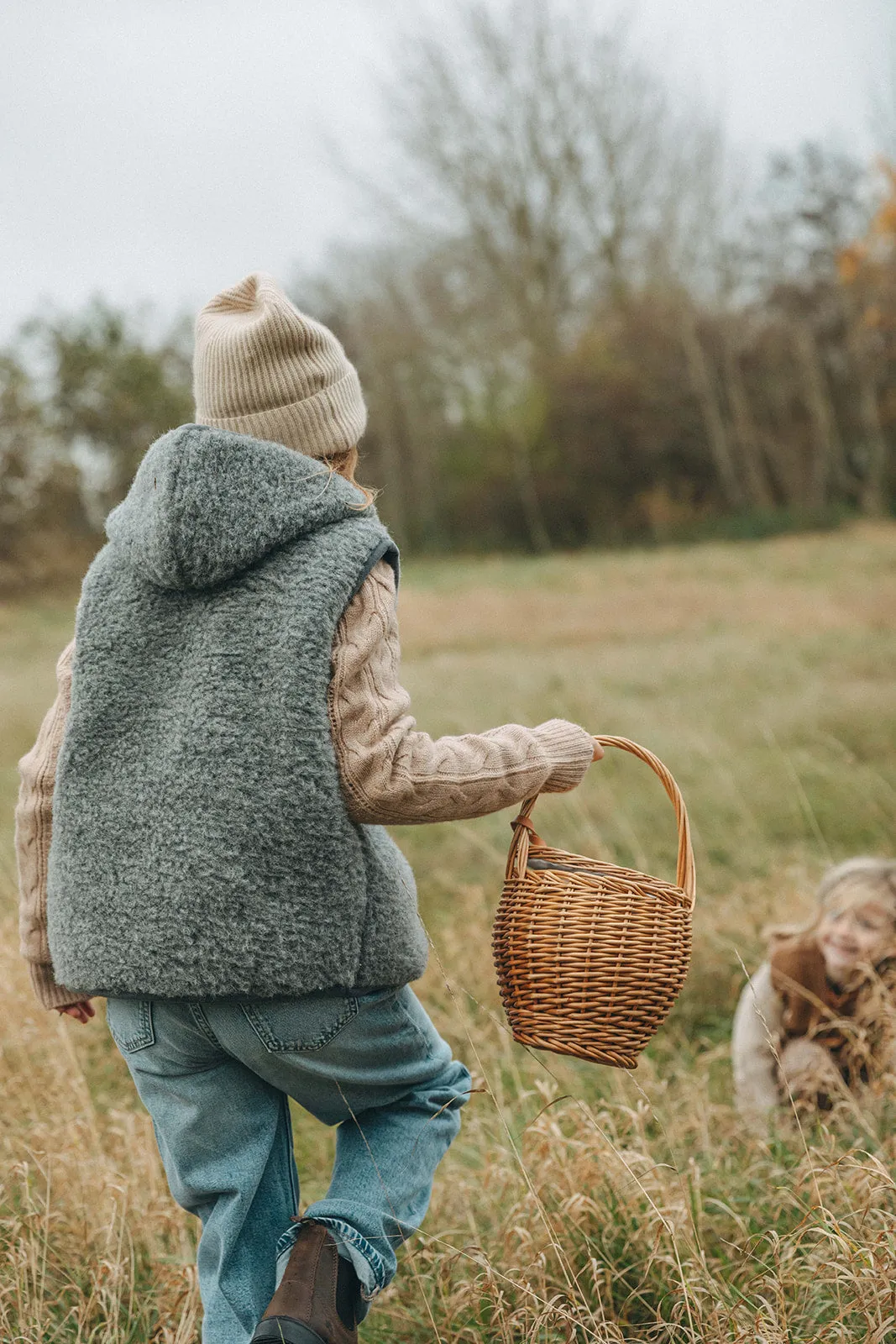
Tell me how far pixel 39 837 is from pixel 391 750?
688mm

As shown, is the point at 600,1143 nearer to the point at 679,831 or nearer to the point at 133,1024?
the point at 679,831

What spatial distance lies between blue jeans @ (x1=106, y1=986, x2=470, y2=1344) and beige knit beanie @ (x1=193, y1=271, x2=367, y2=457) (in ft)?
2.89

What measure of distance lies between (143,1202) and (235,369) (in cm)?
181

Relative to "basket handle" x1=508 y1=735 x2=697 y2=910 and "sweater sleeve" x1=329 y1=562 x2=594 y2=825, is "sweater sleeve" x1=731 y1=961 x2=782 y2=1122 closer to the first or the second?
"basket handle" x1=508 y1=735 x2=697 y2=910

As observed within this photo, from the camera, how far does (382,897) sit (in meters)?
1.80

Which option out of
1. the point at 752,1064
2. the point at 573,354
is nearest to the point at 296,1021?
the point at 752,1064

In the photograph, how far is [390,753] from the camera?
66.3 inches

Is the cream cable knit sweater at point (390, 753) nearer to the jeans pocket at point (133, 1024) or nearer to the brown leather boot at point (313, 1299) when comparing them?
the jeans pocket at point (133, 1024)

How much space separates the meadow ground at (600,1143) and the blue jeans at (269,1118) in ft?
0.63

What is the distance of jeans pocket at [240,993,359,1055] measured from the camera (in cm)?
174

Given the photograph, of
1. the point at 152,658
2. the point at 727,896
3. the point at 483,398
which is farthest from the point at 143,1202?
the point at 483,398

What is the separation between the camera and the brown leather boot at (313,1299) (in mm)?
1652

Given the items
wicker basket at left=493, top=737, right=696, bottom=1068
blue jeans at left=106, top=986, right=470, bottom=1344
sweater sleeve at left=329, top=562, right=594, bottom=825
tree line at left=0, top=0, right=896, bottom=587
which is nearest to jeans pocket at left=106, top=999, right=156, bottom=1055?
blue jeans at left=106, top=986, right=470, bottom=1344

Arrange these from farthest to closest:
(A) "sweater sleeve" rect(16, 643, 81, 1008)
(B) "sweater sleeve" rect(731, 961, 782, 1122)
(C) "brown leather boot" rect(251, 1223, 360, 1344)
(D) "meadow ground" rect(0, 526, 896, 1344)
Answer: (B) "sweater sleeve" rect(731, 961, 782, 1122)
(D) "meadow ground" rect(0, 526, 896, 1344)
(A) "sweater sleeve" rect(16, 643, 81, 1008)
(C) "brown leather boot" rect(251, 1223, 360, 1344)
